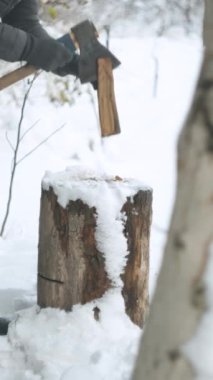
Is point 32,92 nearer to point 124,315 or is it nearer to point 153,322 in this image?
point 124,315

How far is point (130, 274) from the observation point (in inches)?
125

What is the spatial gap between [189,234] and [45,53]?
2.51 m

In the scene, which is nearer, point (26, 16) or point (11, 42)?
point (11, 42)

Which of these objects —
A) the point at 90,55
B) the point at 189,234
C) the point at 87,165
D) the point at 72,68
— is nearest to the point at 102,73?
the point at 90,55

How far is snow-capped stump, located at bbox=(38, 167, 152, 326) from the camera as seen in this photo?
122 inches

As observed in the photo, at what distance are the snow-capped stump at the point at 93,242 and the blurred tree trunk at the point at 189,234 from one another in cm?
186

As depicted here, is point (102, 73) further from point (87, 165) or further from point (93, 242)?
point (87, 165)

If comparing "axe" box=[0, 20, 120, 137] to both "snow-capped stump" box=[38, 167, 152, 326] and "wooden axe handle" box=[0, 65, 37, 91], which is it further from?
"snow-capped stump" box=[38, 167, 152, 326]

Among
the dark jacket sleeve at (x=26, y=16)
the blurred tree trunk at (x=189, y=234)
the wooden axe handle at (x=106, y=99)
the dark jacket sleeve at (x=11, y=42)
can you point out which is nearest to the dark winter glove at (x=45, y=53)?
the dark jacket sleeve at (x=11, y=42)

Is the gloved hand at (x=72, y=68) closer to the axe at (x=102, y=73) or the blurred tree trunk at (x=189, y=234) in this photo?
the axe at (x=102, y=73)

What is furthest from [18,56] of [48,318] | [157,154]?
[157,154]

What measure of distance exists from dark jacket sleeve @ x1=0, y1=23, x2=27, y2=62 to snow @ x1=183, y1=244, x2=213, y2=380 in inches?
98.4

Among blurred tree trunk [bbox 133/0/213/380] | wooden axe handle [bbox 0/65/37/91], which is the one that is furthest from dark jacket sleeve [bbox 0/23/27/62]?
blurred tree trunk [bbox 133/0/213/380]

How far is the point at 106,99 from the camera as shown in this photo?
3646mm
